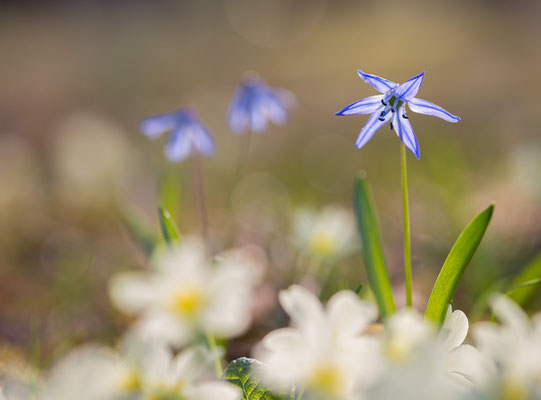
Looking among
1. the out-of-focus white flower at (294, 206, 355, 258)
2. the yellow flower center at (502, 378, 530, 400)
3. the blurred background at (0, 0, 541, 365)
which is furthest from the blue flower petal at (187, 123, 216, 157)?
the yellow flower center at (502, 378, 530, 400)

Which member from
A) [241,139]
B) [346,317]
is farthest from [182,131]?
[241,139]

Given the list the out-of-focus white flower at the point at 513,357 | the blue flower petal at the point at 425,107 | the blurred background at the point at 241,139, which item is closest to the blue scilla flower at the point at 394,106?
the blue flower petal at the point at 425,107

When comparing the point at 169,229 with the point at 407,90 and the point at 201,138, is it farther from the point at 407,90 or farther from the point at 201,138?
the point at 201,138

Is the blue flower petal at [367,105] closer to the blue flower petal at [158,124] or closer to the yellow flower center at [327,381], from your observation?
the yellow flower center at [327,381]

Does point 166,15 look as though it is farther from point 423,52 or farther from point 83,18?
point 423,52

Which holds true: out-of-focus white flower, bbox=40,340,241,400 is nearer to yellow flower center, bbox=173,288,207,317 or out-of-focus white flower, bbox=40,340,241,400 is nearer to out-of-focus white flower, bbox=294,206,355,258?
yellow flower center, bbox=173,288,207,317
